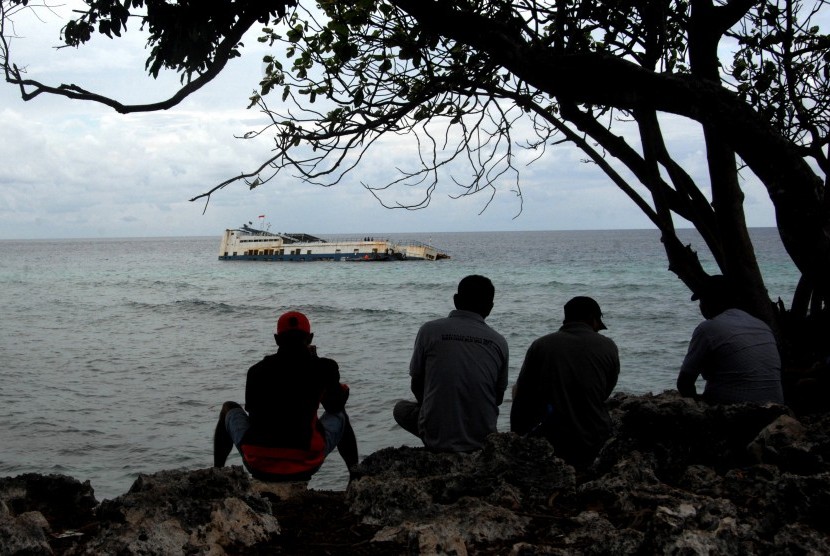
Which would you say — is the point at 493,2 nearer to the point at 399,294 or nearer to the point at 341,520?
the point at 341,520

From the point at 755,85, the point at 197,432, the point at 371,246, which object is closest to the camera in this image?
the point at 755,85

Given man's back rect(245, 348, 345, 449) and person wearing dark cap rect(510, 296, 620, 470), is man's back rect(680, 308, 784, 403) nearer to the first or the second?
person wearing dark cap rect(510, 296, 620, 470)

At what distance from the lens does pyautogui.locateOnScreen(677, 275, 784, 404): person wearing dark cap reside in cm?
513

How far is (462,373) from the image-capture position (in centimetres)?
480

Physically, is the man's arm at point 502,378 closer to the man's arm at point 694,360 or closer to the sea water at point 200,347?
the man's arm at point 694,360

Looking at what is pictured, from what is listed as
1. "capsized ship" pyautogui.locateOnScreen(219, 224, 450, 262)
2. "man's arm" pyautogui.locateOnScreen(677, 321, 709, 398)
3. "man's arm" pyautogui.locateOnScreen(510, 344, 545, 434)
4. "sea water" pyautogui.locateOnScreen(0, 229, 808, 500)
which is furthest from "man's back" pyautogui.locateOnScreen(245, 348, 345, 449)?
"capsized ship" pyautogui.locateOnScreen(219, 224, 450, 262)

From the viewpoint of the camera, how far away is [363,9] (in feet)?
20.8

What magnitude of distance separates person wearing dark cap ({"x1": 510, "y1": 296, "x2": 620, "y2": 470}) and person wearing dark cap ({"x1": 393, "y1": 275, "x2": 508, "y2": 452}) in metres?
0.23

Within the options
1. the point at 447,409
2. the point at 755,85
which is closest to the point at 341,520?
the point at 447,409

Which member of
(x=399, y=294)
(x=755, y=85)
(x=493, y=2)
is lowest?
(x=399, y=294)

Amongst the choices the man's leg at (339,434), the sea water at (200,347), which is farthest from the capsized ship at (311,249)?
the man's leg at (339,434)

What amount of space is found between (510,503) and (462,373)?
3.60 feet

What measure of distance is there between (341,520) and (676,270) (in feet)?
12.7

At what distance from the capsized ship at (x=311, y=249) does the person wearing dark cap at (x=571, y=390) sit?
61.3 meters
